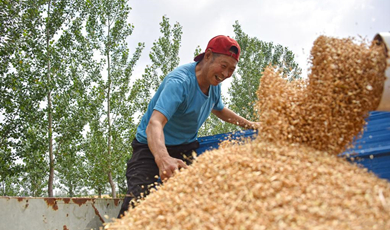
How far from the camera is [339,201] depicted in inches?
54.9

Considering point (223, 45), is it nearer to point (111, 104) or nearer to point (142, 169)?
point (142, 169)

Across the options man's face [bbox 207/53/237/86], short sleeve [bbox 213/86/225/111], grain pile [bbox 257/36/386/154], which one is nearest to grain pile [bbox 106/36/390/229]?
grain pile [bbox 257/36/386/154]

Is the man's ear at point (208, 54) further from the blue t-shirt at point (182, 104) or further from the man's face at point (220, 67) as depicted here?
the blue t-shirt at point (182, 104)

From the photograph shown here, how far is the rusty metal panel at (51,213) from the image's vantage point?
2.98 metres

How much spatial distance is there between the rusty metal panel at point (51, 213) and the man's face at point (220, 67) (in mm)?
1632

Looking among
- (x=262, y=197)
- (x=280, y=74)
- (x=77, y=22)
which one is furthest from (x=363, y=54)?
(x=77, y=22)

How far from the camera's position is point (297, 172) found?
1610 millimetres

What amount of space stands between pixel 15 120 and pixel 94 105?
379 cm

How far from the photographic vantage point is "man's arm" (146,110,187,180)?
2.39m

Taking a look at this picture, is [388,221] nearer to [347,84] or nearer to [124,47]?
[347,84]

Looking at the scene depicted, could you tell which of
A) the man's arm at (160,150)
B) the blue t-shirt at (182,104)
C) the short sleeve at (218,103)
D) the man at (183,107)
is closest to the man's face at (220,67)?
the man at (183,107)

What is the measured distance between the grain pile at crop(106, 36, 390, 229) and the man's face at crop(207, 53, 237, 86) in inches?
30.8

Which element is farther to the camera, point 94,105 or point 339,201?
point 94,105

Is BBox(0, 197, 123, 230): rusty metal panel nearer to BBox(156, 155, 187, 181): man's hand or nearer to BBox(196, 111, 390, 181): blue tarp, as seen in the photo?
BBox(156, 155, 187, 181): man's hand
